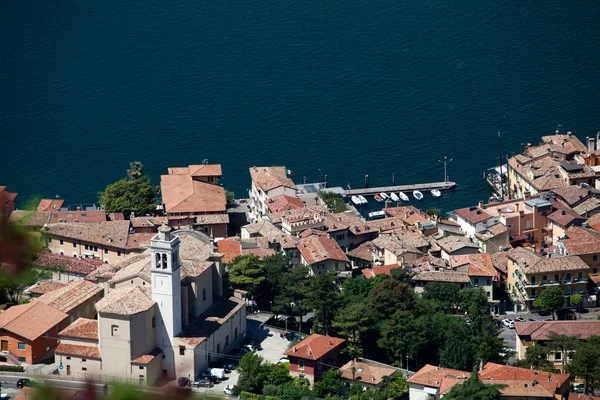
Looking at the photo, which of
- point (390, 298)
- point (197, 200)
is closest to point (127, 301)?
point (390, 298)

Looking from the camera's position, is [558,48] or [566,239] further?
[558,48]

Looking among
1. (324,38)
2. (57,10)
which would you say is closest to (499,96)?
(324,38)

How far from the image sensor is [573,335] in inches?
2012

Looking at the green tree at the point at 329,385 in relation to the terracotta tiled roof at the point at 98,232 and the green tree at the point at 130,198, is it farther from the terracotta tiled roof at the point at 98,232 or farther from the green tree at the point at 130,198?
the green tree at the point at 130,198

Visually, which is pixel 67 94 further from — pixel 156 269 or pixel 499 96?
pixel 156 269

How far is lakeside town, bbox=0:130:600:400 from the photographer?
4574 cm

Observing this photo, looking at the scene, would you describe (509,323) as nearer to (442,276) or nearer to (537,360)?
(442,276)

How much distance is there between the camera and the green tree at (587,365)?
4662cm

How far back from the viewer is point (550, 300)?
57.4 meters

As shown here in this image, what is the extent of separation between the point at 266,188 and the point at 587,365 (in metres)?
29.7

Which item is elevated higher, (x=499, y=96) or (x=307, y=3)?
(x=307, y=3)

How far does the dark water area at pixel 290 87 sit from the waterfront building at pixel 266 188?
6718mm

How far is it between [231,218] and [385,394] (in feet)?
92.3

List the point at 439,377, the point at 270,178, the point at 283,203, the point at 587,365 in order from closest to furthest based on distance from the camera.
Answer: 1. the point at 439,377
2. the point at 587,365
3. the point at 283,203
4. the point at 270,178
